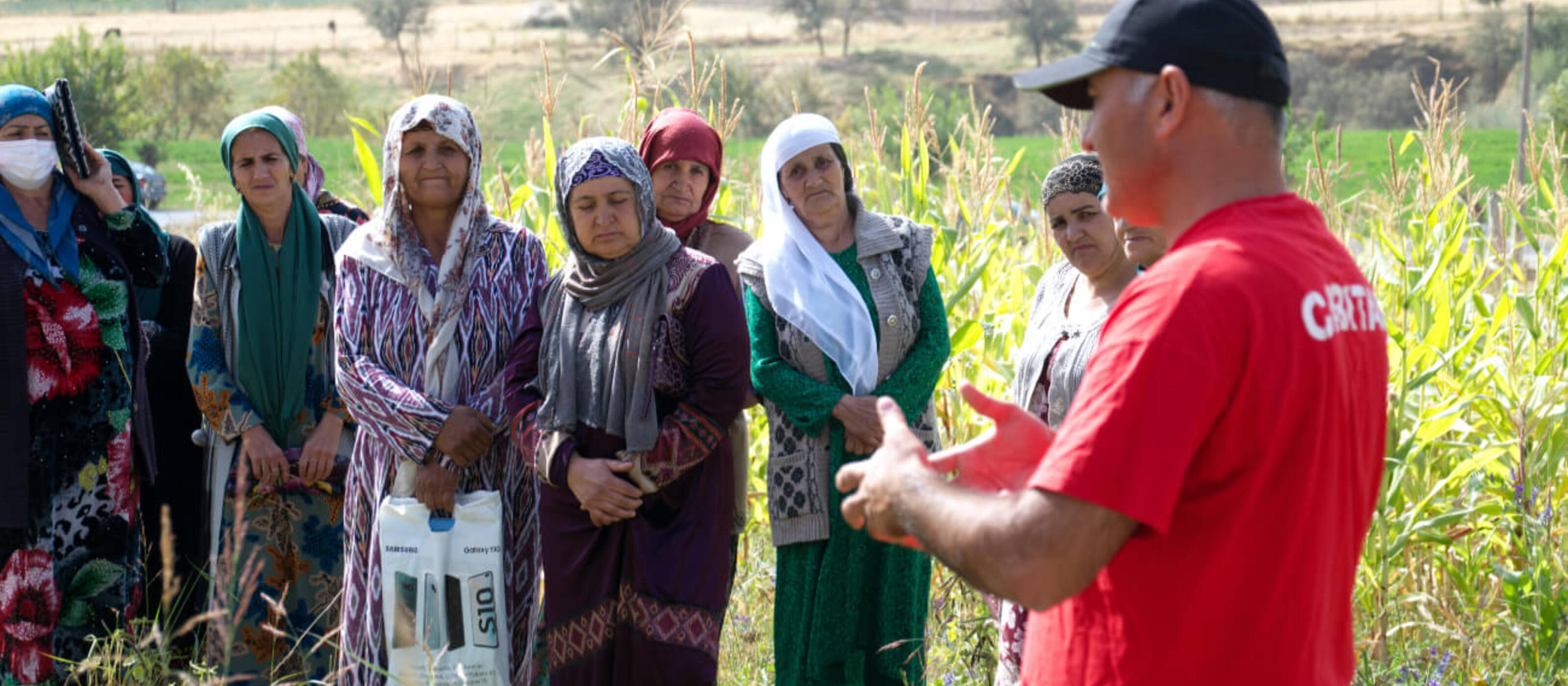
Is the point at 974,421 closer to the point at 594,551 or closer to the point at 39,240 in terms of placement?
the point at 594,551

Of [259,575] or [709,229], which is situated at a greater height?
[709,229]

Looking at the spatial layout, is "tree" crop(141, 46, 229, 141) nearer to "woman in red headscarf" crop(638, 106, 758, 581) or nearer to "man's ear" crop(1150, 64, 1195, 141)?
"woman in red headscarf" crop(638, 106, 758, 581)

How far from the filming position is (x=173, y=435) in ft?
13.7

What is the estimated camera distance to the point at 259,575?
3.82 meters

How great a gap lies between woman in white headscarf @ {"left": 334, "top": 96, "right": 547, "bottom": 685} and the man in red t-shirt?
76.4 inches

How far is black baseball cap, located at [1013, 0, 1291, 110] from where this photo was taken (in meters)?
1.53

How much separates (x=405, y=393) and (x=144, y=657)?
33.9 inches

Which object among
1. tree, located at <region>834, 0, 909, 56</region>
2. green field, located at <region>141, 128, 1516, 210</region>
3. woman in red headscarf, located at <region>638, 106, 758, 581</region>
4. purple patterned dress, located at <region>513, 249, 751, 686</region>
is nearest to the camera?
purple patterned dress, located at <region>513, 249, 751, 686</region>

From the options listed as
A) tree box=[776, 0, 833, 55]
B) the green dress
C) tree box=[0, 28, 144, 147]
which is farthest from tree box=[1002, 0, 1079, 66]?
the green dress

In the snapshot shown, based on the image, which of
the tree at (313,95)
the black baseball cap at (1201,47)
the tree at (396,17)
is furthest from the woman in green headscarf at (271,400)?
the tree at (396,17)

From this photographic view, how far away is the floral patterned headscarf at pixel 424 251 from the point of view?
3.45 m

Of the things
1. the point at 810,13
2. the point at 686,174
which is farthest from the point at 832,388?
the point at 810,13

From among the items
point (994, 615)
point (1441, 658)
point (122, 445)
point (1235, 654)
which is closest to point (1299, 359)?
point (1235, 654)

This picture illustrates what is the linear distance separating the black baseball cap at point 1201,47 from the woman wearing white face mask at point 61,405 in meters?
3.15
